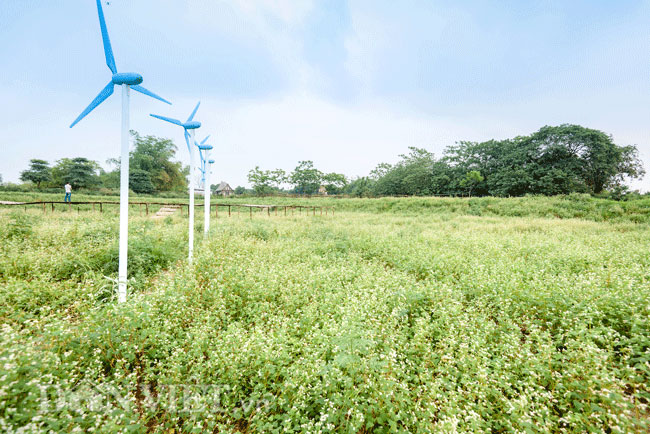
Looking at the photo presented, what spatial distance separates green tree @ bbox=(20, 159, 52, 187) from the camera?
42.4 meters

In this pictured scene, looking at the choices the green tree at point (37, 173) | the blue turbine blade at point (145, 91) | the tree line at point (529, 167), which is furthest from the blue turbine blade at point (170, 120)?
the green tree at point (37, 173)

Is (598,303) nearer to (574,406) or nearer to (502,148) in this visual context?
(574,406)

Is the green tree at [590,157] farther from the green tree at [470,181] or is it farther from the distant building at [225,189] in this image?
the distant building at [225,189]

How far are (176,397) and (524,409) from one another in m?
3.44

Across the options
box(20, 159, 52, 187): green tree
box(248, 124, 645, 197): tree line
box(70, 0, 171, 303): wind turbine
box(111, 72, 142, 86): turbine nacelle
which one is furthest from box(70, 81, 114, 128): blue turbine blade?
box(20, 159, 52, 187): green tree

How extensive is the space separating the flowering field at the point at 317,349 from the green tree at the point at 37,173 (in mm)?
55108

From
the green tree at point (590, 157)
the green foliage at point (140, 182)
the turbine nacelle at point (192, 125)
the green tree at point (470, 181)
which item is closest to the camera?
the turbine nacelle at point (192, 125)

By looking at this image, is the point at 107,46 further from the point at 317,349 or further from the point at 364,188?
the point at 364,188

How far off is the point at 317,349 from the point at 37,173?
63856mm

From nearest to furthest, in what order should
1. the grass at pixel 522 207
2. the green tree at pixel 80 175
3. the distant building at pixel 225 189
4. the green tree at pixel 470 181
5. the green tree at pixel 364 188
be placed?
the grass at pixel 522 207 → the green tree at pixel 80 175 → the green tree at pixel 470 181 → the green tree at pixel 364 188 → the distant building at pixel 225 189

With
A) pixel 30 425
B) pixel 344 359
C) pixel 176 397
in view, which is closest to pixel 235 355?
pixel 176 397

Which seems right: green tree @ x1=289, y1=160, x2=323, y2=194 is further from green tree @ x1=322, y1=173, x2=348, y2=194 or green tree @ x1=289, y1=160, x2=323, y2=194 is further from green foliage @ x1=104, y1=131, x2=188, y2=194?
green foliage @ x1=104, y1=131, x2=188, y2=194

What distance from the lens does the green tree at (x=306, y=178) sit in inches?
2817

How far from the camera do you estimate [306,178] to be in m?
72.0
